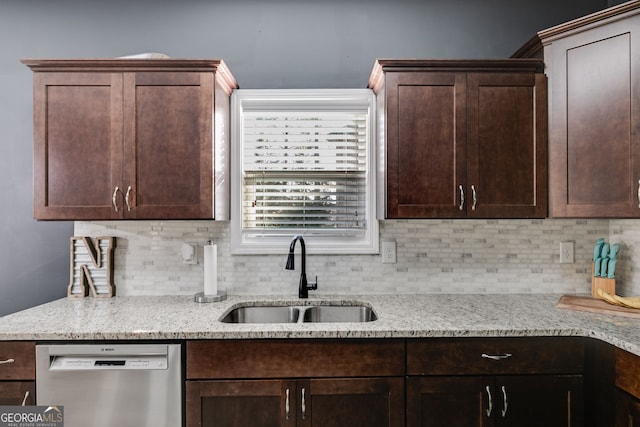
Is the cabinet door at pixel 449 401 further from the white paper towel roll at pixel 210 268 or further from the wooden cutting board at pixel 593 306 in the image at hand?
the white paper towel roll at pixel 210 268

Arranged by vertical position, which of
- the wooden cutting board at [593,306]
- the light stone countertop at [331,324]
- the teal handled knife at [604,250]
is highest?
the teal handled knife at [604,250]

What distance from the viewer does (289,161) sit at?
7.88ft

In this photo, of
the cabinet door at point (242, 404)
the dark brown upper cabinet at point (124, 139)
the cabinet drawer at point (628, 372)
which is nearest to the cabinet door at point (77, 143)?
the dark brown upper cabinet at point (124, 139)

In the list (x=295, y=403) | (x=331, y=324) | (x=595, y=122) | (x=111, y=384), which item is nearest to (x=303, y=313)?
(x=331, y=324)

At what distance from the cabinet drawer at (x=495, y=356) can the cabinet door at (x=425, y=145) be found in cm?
64

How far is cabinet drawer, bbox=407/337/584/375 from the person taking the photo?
1676 millimetres

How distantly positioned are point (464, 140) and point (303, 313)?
4.15ft

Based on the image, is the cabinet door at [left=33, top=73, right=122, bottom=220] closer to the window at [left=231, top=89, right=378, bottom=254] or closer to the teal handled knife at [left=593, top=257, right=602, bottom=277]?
the window at [left=231, top=89, right=378, bottom=254]

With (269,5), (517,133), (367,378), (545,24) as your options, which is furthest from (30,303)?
(545,24)

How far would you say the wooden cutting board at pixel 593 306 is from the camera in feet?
6.15

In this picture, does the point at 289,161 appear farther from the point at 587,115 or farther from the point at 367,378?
the point at 587,115

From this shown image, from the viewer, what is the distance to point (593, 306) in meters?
1.98

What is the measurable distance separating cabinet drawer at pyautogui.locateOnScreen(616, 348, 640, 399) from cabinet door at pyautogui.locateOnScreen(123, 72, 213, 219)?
196 cm

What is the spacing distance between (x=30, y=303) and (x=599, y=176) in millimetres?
3217
